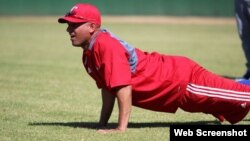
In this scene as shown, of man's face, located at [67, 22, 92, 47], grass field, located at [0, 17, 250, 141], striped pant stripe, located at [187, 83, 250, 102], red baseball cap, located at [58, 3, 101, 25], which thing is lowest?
grass field, located at [0, 17, 250, 141]

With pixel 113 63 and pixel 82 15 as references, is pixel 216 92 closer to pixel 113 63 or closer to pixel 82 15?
pixel 113 63

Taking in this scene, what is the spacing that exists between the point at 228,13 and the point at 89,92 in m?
32.0

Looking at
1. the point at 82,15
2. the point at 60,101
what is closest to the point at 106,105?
the point at 82,15

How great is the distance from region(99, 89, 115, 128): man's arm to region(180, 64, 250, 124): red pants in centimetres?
72

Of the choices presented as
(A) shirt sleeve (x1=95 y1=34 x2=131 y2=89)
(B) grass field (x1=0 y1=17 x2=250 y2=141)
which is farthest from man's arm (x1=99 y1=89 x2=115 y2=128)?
(A) shirt sleeve (x1=95 y1=34 x2=131 y2=89)

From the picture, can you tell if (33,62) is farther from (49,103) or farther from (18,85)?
(49,103)

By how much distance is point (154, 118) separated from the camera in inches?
280

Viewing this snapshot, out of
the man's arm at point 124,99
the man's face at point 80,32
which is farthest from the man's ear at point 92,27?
the man's arm at point 124,99

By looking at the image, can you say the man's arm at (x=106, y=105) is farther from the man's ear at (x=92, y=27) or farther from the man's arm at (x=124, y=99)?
the man's ear at (x=92, y=27)

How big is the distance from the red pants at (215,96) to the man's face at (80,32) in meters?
1.10

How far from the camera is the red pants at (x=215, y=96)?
6133 mm

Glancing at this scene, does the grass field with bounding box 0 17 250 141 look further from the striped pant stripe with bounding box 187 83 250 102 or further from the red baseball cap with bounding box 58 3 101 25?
the red baseball cap with bounding box 58 3 101 25

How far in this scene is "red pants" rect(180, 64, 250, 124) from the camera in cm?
613

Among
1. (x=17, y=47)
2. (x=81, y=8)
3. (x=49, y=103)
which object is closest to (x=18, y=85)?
(x=49, y=103)
